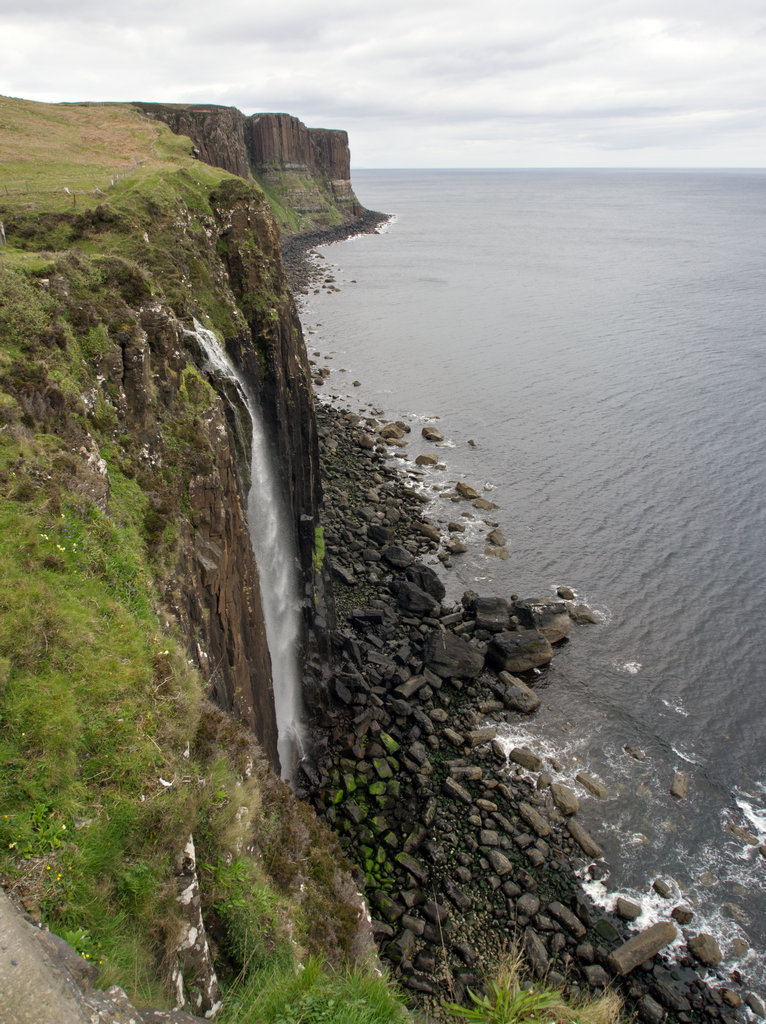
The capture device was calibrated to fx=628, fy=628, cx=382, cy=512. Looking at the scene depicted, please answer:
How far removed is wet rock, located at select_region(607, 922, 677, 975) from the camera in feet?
60.4

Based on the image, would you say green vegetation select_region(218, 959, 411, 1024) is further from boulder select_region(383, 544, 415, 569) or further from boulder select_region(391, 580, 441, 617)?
boulder select_region(383, 544, 415, 569)

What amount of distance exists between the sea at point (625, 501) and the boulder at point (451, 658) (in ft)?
10.7

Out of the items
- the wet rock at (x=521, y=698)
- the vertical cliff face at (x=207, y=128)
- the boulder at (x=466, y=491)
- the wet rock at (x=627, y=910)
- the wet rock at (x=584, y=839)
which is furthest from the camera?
the vertical cliff face at (x=207, y=128)

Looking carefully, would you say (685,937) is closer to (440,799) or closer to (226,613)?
(440,799)

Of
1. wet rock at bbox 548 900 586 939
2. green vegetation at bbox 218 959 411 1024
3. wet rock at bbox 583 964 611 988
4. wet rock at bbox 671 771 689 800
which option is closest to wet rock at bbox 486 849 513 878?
wet rock at bbox 548 900 586 939

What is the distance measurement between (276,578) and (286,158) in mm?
151644

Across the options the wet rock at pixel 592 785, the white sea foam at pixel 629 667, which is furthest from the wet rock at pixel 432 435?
the wet rock at pixel 592 785

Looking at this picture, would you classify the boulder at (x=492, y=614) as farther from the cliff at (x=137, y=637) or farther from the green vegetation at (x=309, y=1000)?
the green vegetation at (x=309, y=1000)

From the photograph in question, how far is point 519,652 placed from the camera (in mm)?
29766

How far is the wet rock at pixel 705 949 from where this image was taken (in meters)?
18.8

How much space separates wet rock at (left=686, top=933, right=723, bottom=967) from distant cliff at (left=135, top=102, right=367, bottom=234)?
10402cm

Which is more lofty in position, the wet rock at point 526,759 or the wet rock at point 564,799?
the wet rock at point 526,759

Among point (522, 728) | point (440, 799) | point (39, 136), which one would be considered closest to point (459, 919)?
point (440, 799)

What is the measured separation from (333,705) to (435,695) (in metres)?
4.71
